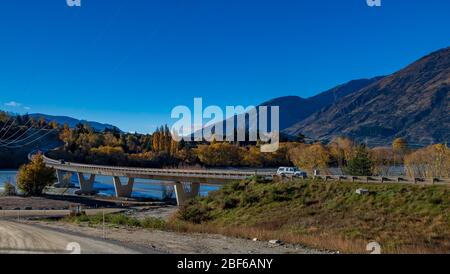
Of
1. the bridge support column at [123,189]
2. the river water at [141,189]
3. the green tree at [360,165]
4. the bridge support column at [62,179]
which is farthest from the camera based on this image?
the bridge support column at [62,179]

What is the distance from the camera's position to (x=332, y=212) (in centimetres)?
4566

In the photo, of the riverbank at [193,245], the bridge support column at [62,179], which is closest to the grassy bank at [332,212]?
the riverbank at [193,245]

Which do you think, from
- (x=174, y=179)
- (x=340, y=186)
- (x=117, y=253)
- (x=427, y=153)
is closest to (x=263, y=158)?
(x=427, y=153)

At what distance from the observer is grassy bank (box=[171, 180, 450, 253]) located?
35.6 meters

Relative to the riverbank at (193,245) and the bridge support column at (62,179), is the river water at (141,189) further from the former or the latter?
the riverbank at (193,245)

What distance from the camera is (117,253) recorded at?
15.7 m

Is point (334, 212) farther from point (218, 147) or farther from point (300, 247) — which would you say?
point (218, 147)

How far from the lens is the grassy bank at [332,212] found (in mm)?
35625

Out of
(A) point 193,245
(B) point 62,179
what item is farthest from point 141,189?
(A) point 193,245

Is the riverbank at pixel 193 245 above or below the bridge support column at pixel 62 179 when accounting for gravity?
above

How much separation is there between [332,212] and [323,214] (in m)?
0.87

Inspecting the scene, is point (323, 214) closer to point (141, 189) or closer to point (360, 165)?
point (360, 165)

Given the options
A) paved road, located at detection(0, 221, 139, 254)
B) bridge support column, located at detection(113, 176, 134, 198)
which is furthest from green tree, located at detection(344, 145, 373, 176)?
paved road, located at detection(0, 221, 139, 254)
